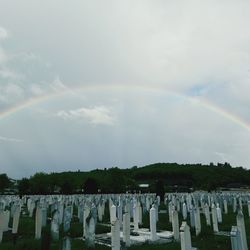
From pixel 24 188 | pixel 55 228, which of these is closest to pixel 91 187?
pixel 24 188

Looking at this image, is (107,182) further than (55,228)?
Yes

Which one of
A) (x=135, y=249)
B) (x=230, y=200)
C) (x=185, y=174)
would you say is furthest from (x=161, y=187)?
(x=185, y=174)

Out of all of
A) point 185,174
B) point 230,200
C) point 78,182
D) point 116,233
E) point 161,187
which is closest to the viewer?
point 116,233

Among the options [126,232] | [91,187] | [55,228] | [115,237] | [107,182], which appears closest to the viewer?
[115,237]

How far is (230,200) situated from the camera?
3048cm

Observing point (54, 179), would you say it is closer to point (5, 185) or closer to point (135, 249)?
point (5, 185)

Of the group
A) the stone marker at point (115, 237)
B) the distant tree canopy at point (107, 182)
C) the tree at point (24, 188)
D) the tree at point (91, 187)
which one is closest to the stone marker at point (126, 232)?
the stone marker at point (115, 237)

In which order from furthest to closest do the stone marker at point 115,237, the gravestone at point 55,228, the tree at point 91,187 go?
the tree at point 91,187 → the gravestone at point 55,228 → the stone marker at point 115,237

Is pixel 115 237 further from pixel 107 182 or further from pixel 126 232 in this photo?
pixel 107 182

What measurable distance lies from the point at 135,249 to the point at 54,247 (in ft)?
8.61

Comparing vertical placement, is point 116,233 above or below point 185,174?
below

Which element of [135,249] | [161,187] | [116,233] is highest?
[161,187]

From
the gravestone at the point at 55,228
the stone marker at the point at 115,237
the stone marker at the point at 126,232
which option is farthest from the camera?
the gravestone at the point at 55,228

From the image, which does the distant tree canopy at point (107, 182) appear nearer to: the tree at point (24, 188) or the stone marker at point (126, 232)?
the tree at point (24, 188)
